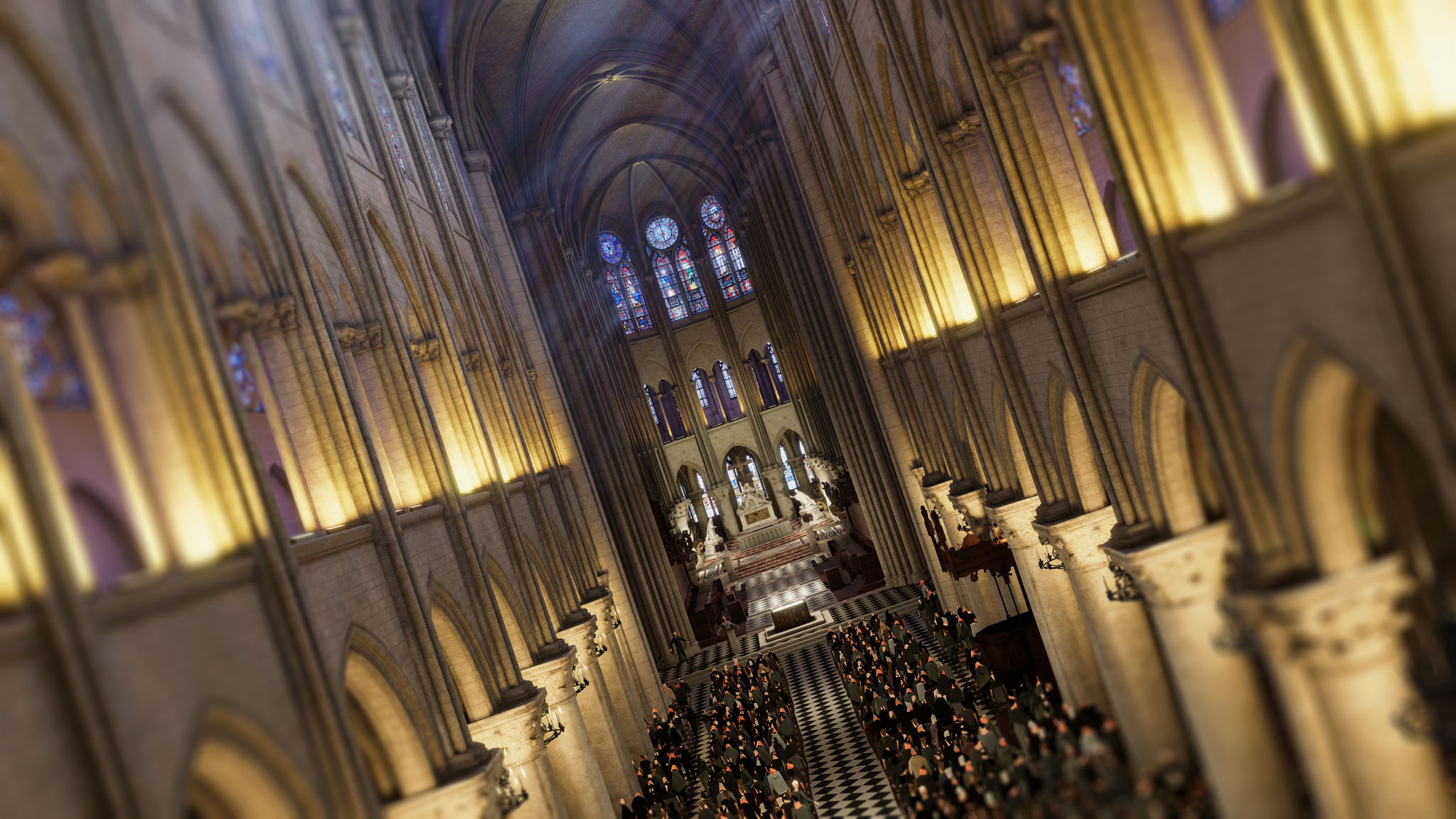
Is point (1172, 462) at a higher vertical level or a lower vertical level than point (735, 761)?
higher

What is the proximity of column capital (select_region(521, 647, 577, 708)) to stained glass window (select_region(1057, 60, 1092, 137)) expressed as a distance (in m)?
10.8

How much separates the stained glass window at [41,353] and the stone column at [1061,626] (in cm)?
1205

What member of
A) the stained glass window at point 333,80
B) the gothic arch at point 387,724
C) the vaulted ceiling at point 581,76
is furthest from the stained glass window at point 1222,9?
the vaulted ceiling at point 581,76

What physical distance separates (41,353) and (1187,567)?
10.00m

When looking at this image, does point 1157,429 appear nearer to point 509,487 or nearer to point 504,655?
point 504,655

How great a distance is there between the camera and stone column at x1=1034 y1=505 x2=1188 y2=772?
1281cm

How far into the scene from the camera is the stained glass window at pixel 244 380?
35.9 feet

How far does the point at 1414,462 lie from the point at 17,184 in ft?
33.3

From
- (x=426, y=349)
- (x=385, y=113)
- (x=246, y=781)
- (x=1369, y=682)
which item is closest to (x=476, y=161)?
(x=385, y=113)

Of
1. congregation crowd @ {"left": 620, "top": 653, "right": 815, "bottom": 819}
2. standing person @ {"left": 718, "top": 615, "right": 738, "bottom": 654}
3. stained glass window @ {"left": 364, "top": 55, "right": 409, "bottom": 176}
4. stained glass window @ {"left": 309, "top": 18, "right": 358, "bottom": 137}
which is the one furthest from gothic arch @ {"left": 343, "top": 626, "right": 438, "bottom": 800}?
standing person @ {"left": 718, "top": 615, "right": 738, "bottom": 654}

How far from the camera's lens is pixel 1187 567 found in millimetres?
10742

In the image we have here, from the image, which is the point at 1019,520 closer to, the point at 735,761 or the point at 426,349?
the point at 735,761

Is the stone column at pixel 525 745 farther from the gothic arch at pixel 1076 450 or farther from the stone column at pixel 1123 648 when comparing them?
the gothic arch at pixel 1076 450

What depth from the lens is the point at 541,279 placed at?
109 feet
